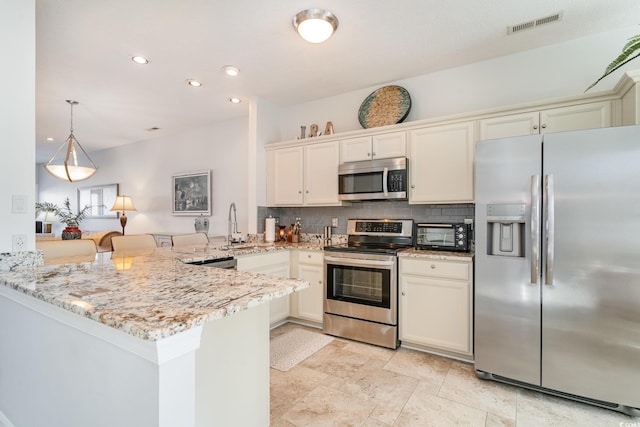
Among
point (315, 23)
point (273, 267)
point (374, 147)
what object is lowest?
point (273, 267)

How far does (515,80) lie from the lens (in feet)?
9.23

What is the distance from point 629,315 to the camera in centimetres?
182

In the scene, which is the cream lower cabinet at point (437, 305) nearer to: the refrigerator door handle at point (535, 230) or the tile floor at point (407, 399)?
the tile floor at point (407, 399)

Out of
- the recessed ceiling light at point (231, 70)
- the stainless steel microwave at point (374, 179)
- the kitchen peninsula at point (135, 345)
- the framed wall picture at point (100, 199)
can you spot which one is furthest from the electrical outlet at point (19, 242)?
the framed wall picture at point (100, 199)

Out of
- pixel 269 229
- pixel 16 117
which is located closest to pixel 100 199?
pixel 269 229

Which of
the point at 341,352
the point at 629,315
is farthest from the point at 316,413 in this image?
the point at 629,315

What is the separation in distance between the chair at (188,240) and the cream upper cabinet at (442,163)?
7.36ft

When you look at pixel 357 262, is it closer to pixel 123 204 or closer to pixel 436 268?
pixel 436 268

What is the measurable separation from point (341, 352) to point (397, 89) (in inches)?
106

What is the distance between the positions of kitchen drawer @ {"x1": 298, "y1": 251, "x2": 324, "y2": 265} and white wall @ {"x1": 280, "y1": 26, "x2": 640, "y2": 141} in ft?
5.09

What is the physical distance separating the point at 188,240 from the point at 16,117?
1697 mm

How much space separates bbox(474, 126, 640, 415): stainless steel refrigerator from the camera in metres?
1.84

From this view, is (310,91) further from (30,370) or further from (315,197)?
(30,370)

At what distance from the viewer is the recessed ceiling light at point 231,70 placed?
9.86 feet
